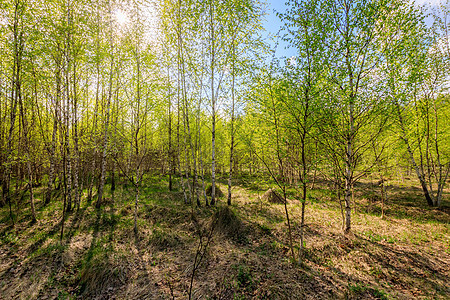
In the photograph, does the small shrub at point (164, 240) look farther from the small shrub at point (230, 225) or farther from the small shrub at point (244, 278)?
the small shrub at point (244, 278)

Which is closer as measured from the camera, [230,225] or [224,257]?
[224,257]

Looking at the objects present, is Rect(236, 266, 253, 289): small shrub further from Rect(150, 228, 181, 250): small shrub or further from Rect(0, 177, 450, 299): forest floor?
Rect(150, 228, 181, 250): small shrub

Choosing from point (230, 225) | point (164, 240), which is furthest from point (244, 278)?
point (164, 240)

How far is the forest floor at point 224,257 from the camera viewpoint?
4.32 metres

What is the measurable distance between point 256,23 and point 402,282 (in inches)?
477

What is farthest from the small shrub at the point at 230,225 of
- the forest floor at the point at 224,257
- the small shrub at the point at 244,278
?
the small shrub at the point at 244,278

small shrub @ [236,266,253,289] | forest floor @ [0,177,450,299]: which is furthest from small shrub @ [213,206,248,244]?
small shrub @ [236,266,253,289]

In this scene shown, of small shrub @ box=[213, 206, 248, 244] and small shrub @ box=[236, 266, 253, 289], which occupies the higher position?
small shrub @ box=[213, 206, 248, 244]

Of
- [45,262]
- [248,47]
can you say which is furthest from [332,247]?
[248,47]

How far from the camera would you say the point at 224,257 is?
219 inches

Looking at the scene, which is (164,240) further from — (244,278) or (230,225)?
(244,278)

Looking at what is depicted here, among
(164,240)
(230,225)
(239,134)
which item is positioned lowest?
(164,240)

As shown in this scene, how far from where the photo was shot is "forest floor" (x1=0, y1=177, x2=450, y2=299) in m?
4.32

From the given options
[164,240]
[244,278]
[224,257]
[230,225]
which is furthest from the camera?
[230,225]
